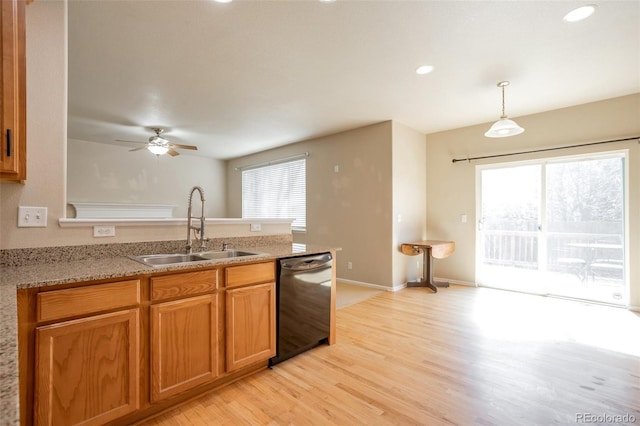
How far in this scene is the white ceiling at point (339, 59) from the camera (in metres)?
2.17

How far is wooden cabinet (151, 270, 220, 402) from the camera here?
1.71m

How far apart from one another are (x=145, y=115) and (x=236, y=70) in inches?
84.5

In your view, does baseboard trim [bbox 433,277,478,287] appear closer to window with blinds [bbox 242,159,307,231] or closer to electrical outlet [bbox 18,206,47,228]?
window with blinds [bbox 242,159,307,231]

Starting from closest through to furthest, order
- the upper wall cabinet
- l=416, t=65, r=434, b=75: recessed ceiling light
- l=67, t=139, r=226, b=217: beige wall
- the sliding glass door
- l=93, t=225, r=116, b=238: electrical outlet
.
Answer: the upper wall cabinet, l=93, t=225, r=116, b=238: electrical outlet, l=416, t=65, r=434, b=75: recessed ceiling light, the sliding glass door, l=67, t=139, r=226, b=217: beige wall

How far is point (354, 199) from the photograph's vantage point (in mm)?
4953

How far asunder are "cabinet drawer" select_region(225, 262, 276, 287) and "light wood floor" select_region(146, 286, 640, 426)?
0.70 meters

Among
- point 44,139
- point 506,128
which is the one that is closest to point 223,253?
point 44,139

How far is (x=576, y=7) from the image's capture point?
2107 mm

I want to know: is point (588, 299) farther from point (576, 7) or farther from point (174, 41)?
point (174, 41)

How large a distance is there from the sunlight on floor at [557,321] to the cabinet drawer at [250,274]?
7.19 feet

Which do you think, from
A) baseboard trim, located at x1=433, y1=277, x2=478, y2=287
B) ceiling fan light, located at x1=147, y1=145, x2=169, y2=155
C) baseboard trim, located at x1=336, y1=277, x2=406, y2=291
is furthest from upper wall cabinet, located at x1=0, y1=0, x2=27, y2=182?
baseboard trim, located at x1=433, y1=277, x2=478, y2=287

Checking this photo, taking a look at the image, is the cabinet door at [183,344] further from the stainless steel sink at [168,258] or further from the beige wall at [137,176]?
the beige wall at [137,176]

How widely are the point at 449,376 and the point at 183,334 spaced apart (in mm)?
1825

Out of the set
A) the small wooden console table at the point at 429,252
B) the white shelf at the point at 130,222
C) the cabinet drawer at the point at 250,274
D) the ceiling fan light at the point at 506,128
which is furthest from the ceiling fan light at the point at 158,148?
the ceiling fan light at the point at 506,128
